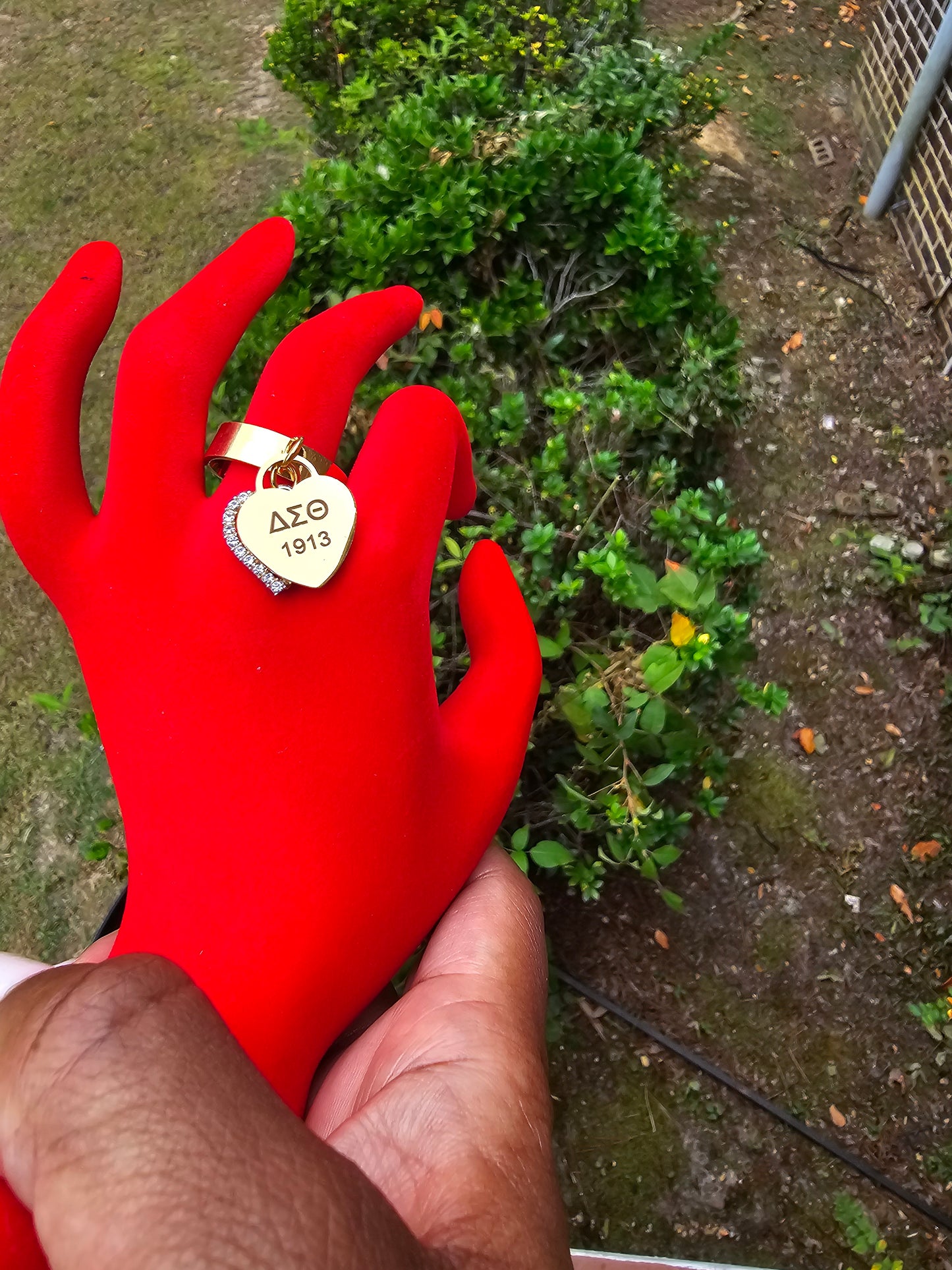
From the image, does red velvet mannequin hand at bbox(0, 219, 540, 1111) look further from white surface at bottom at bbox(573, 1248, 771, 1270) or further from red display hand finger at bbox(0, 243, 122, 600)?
white surface at bottom at bbox(573, 1248, 771, 1270)

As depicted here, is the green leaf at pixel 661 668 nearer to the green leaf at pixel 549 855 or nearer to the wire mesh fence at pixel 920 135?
the green leaf at pixel 549 855

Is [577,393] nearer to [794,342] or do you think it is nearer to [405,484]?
[405,484]

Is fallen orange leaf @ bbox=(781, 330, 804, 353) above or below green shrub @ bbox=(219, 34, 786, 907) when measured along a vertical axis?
below

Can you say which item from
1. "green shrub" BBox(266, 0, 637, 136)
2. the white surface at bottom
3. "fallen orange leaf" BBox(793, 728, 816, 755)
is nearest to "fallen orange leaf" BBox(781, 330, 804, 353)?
"green shrub" BBox(266, 0, 637, 136)

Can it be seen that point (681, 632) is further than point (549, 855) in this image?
No

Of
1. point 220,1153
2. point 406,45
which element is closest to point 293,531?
point 220,1153
